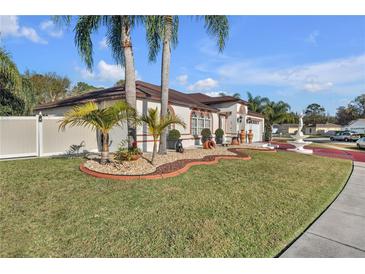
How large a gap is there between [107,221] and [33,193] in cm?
254

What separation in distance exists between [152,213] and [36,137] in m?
8.75

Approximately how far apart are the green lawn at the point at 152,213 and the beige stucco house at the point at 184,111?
18.7ft

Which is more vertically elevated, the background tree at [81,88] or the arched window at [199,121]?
the background tree at [81,88]

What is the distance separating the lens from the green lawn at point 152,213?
10.6 ft

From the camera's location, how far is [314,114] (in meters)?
93.4

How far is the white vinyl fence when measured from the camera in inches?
376

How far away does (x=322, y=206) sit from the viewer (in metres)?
5.26

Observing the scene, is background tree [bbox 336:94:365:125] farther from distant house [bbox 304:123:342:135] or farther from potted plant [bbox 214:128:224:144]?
potted plant [bbox 214:128:224:144]

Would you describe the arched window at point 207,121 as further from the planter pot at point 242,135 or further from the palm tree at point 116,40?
the palm tree at point 116,40

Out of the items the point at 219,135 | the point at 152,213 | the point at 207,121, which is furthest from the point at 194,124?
the point at 152,213

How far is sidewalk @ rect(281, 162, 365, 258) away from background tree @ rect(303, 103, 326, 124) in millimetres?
90547

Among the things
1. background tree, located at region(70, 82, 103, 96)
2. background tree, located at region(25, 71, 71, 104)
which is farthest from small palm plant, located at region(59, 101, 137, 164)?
background tree, located at region(70, 82, 103, 96)

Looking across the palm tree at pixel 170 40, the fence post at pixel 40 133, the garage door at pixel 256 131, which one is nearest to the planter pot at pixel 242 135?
the garage door at pixel 256 131

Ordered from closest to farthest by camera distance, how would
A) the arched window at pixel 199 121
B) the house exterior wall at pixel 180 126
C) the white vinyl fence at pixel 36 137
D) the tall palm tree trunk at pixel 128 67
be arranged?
the tall palm tree trunk at pixel 128 67
the white vinyl fence at pixel 36 137
the house exterior wall at pixel 180 126
the arched window at pixel 199 121
